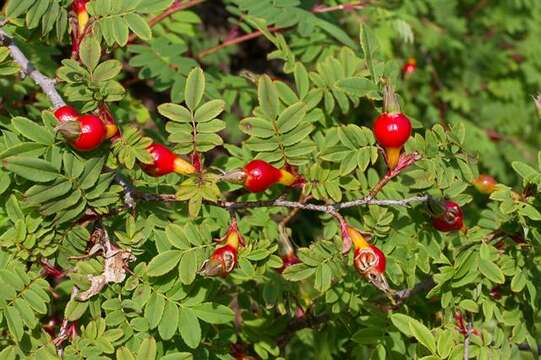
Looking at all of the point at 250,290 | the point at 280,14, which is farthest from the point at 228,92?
the point at 250,290

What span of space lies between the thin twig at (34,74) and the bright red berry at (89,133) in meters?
0.18

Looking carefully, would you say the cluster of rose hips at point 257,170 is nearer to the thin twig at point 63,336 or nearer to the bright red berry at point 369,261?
the bright red berry at point 369,261

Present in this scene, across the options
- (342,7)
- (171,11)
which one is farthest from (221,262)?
(342,7)

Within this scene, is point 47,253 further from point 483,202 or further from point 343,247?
point 483,202

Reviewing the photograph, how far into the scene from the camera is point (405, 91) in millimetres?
3543

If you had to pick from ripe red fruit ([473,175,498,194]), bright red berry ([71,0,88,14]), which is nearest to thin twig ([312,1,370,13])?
ripe red fruit ([473,175,498,194])

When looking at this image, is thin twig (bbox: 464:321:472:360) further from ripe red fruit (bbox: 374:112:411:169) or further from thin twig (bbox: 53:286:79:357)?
thin twig (bbox: 53:286:79:357)

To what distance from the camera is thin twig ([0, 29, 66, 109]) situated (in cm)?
160

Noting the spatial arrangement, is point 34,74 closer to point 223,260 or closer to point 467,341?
point 223,260

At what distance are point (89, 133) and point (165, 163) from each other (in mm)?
194

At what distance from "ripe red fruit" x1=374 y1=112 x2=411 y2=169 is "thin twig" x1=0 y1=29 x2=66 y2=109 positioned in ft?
2.15

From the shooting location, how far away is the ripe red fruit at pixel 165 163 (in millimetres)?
1555

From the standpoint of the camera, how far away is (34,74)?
1641 millimetres

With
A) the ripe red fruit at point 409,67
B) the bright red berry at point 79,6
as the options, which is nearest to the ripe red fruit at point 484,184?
the bright red berry at point 79,6
